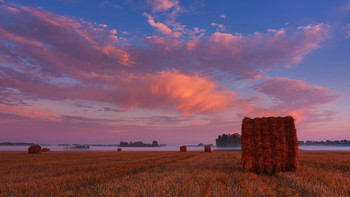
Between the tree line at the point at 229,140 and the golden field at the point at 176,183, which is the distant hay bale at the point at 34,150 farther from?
the tree line at the point at 229,140

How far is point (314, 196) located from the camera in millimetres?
4777

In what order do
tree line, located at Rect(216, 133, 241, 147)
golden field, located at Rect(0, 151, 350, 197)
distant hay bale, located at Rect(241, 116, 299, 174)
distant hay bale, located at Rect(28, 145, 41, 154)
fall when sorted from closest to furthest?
golden field, located at Rect(0, 151, 350, 197) → distant hay bale, located at Rect(241, 116, 299, 174) → distant hay bale, located at Rect(28, 145, 41, 154) → tree line, located at Rect(216, 133, 241, 147)

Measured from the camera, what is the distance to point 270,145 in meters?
9.38

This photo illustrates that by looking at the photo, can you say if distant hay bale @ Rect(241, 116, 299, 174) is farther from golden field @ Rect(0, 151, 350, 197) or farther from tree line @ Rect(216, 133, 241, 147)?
tree line @ Rect(216, 133, 241, 147)

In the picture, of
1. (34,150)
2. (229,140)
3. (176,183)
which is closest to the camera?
(176,183)

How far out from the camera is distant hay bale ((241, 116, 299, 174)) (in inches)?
361

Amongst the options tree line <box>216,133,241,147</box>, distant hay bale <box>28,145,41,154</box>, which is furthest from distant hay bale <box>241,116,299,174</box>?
tree line <box>216,133,241,147</box>

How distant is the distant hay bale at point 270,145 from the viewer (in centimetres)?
918

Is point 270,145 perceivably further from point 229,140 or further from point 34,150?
point 229,140

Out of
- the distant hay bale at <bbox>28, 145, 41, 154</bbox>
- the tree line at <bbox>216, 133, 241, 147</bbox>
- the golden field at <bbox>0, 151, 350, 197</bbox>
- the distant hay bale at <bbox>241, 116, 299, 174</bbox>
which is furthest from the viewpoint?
the tree line at <bbox>216, 133, 241, 147</bbox>

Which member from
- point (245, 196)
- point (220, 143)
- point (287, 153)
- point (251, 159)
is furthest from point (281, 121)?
point (220, 143)

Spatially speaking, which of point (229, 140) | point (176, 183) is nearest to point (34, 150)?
point (176, 183)

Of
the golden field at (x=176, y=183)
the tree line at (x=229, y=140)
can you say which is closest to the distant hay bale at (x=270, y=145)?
the golden field at (x=176, y=183)

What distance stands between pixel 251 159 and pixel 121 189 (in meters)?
6.08
